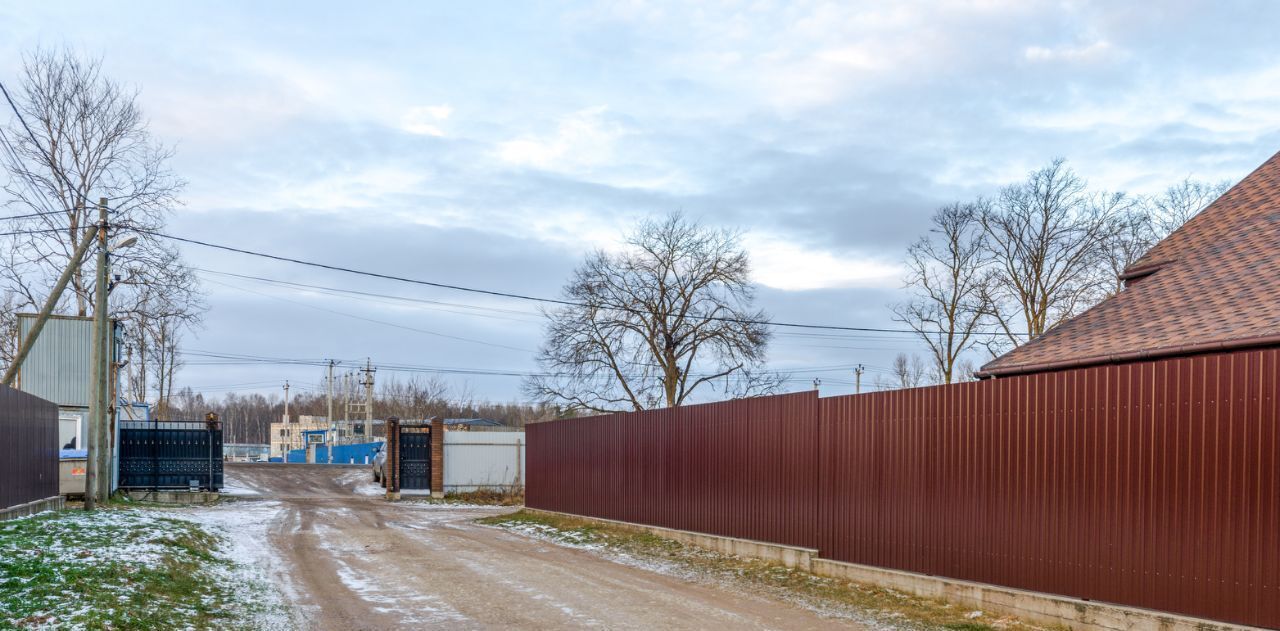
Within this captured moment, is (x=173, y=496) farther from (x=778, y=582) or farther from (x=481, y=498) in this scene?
(x=778, y=582)

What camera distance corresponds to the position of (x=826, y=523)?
12.8 metres

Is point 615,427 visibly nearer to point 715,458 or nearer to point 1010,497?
point 715,458

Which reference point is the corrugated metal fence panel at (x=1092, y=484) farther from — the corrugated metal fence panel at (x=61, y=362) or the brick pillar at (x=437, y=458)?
the corrugated metal fence panel at (x=61, y=362)

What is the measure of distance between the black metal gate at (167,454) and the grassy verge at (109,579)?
49.9 feet

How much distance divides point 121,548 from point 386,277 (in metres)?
17.0

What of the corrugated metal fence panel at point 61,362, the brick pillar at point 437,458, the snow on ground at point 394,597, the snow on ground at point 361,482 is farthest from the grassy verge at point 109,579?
the snow on ground at point 361,482

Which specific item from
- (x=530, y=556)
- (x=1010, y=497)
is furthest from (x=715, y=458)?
(x=1010, y=497)

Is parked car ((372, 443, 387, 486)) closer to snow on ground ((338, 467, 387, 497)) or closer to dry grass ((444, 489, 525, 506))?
snow on ground ((338, 467, 387, 497))

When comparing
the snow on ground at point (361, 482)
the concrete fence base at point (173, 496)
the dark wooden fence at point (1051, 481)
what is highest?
the dark wooden fence at point (1051, 481)

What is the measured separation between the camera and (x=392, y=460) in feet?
108

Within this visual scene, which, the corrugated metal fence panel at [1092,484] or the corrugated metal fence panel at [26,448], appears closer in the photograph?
the corrugated metal fence panel at [1092,484]

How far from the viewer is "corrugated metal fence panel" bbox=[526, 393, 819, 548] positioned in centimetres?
1368

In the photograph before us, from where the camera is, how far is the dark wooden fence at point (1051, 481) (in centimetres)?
757

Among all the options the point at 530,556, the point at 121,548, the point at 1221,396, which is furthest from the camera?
the point at 530,556
